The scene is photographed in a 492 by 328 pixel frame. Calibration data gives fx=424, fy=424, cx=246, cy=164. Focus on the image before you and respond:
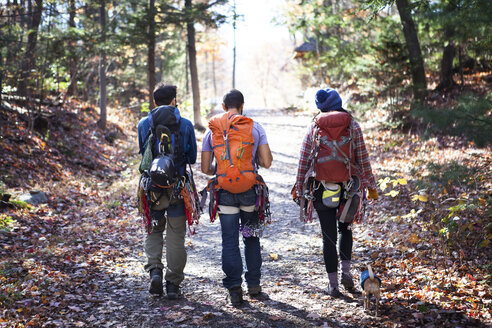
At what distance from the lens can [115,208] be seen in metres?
9.25

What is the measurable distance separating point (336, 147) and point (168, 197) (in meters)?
1.87

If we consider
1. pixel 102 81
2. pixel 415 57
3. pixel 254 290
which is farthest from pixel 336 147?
pixel 102 81

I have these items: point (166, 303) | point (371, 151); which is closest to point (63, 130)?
point (371, 151)

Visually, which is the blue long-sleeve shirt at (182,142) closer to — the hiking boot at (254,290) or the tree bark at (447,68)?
the hiking boot at (254,290)

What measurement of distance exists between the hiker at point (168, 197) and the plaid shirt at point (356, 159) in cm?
123

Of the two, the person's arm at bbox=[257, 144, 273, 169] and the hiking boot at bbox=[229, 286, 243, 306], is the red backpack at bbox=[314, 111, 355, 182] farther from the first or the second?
the hiking boot at bbox=[229, 286, 243, 306]

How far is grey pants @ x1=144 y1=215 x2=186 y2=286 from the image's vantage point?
4703 millimetres

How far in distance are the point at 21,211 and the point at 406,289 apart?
6.74m

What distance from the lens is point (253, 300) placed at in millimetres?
4598

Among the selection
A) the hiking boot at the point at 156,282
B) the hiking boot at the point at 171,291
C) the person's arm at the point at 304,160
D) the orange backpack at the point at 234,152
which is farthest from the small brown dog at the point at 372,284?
the hiking boot at the point at 156,282

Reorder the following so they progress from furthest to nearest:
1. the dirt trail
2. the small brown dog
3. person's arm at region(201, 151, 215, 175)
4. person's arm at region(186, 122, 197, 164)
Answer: person's arm at region(186, 122, 197, 164)
person's arm at region(201, 151, 215, 175)
the dirt trail
the small brown dog

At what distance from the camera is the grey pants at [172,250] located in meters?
4.70

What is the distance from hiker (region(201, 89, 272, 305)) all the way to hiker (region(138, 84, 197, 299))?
31 centimetres

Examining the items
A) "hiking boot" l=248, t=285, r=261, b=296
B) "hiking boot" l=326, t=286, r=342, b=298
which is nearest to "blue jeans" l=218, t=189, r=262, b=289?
"hiking boot" l=248, t=285, r=261, b=296
